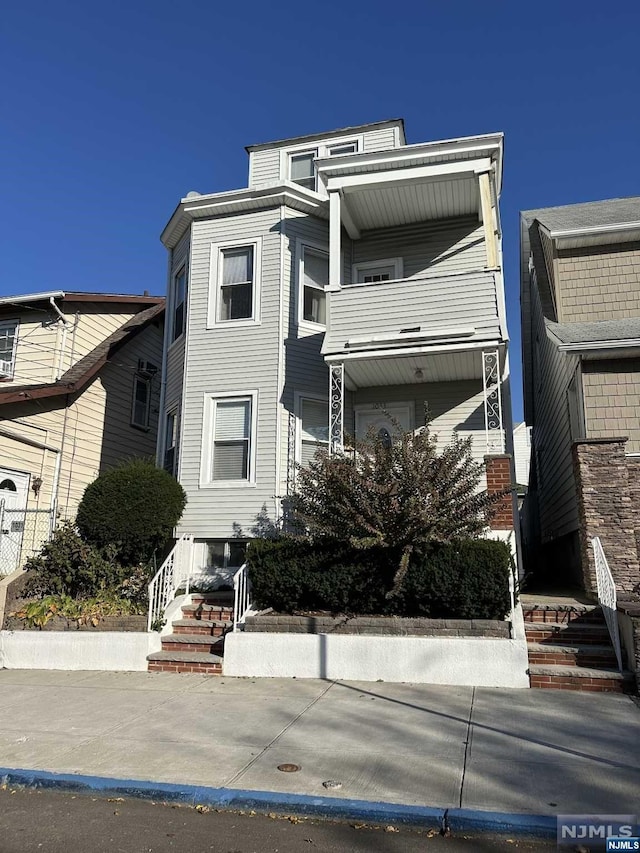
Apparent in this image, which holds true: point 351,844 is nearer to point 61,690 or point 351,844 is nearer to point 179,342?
point 61,690

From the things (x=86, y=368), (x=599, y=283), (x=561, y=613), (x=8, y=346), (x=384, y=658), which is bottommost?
(x=384, y=658)

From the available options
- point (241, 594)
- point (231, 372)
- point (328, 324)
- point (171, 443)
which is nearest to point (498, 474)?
point (328, 324)

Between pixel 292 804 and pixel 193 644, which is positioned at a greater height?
pixel 193 644

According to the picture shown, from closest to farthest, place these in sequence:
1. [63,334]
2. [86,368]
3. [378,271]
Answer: [378,271] → [86,368] → [63,334]

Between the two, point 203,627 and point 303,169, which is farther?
point 303,169

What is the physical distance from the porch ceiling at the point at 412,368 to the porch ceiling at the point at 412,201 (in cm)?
A: 339

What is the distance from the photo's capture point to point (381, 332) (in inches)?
456

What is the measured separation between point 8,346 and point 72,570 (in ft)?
29.0

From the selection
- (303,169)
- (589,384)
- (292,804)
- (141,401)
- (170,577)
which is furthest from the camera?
(141,401)

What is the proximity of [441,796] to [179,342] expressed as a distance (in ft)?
36.7

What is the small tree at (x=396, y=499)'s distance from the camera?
8398 millimetres

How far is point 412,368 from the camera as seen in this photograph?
11859mm

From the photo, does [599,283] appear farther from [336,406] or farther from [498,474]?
[336,406]

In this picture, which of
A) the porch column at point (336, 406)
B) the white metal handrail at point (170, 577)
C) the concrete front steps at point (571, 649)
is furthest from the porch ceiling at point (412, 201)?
the concrete front steps at point (571, 649)
